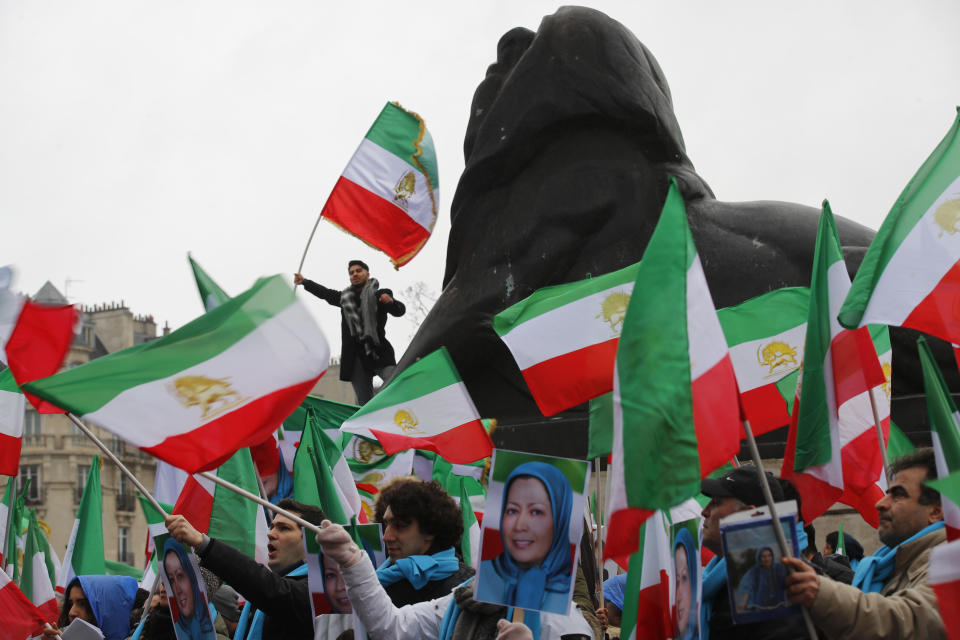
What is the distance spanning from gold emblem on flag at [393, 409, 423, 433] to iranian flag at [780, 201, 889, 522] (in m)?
2.98

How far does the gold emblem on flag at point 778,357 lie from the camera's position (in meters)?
7.36

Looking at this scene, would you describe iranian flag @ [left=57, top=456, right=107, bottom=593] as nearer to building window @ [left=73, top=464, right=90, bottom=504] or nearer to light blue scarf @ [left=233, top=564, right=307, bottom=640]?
light blue scarf @ [left=233, top=564, right=307, bottom=640]

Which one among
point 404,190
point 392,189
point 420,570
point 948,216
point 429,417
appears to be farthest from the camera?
point 404,190

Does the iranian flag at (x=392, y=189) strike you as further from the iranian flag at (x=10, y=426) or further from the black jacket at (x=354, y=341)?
the iranian flag at (x=10, y=426)

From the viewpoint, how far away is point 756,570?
11.8ft

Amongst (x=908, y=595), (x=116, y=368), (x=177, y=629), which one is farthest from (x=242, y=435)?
(x=908, y=595)

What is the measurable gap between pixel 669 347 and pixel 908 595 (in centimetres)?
95

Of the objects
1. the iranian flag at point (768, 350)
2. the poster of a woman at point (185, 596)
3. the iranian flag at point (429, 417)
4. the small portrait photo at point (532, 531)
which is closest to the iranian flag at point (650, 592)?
the small portrait photo at point (532, 531)

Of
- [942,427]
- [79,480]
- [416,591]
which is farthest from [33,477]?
[942,427]

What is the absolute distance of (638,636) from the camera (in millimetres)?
4312

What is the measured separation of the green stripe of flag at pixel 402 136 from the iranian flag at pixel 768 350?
4472 mm

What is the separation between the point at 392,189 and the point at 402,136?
0.48 meters

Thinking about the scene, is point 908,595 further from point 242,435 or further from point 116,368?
point 116,368

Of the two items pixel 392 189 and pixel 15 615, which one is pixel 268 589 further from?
pixel 392 189
